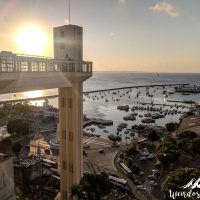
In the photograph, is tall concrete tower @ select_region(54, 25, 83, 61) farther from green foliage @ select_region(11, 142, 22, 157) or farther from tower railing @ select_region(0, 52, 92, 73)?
green foliage @ select_region(11, 142, 22, 157)

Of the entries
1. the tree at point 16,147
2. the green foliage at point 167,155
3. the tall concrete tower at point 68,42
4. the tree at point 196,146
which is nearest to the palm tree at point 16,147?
the tree at point 16,147

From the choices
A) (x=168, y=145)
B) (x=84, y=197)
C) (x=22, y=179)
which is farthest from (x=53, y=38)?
(x=168, y=145)

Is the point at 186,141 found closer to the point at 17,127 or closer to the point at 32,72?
the point at 32,72

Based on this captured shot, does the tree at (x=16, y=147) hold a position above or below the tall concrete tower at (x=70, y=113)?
below

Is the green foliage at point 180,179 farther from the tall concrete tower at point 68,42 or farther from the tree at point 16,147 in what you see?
the tree at point 16,147

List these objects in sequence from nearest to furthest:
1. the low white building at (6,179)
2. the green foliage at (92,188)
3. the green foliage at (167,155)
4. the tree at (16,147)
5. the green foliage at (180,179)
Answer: the green foliage at (92,188) < the low white building at (6,179) < the green foliage at (180,179) < the green foliage at (167,155) < the tree at (16,147)

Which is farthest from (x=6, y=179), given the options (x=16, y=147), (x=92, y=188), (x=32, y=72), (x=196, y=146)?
(x=196, y=146)

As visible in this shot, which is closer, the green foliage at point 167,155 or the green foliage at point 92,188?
the green foliage at point 92,188

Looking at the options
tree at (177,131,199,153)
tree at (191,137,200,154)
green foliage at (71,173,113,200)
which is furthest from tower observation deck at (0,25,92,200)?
tree at (177,131,199,153)
